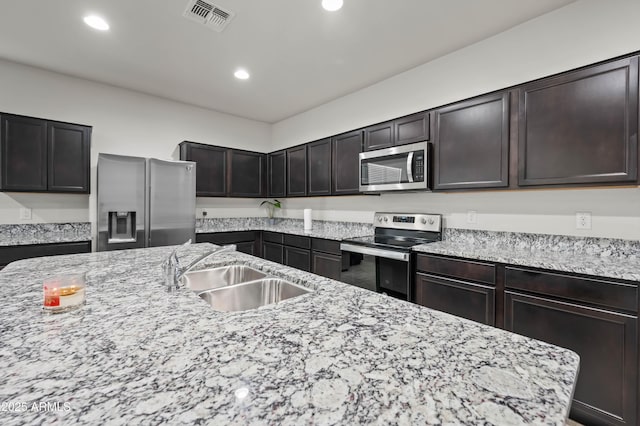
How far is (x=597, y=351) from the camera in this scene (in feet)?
5.17

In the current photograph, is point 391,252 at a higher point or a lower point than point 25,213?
lower

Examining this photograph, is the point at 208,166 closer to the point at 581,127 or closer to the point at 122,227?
the point at 122,227

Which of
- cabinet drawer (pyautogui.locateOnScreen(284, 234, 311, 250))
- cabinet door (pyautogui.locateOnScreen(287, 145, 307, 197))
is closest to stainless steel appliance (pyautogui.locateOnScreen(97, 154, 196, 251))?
cabinet drawer (pyautogui.locateOnScreen(284, 234, 311, 250))

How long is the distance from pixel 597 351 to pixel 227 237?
3774 millimetres

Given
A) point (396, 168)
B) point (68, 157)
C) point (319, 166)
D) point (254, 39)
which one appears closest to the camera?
point (254, 39)

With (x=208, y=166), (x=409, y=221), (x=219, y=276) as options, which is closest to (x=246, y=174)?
(x=208, y=166)

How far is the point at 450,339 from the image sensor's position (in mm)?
746

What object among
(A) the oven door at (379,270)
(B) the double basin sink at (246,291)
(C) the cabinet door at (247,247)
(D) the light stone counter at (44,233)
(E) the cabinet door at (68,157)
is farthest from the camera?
(C) the cabinet door at (247,247)

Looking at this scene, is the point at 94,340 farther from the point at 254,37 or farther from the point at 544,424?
the point at 254,37

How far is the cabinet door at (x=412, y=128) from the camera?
8.83 feet

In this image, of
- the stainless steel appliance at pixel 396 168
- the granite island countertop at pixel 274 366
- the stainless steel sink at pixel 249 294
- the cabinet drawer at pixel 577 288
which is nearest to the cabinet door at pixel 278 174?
the stainless steel appliance at pixel 396 168

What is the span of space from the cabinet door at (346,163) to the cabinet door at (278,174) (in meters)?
1.05

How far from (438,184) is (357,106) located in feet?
5.64

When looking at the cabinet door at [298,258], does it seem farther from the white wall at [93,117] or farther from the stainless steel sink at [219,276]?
the white wall at [93,117]
